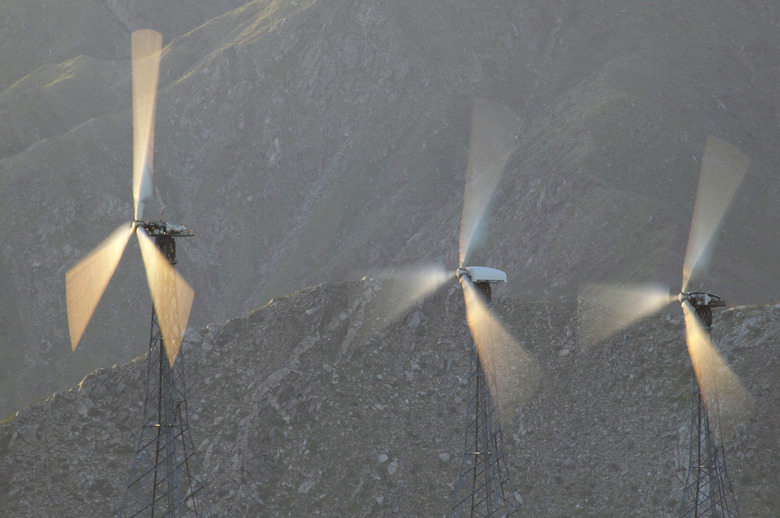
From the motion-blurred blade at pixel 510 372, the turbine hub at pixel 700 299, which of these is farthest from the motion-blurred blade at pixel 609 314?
the turbine hub at pixel 700 299

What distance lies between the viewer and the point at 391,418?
73.1 metres

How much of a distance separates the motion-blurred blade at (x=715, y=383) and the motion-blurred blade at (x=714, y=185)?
4673cm

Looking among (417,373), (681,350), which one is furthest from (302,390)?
(681,350)

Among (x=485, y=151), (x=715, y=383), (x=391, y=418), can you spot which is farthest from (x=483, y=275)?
(x=485, y=151)

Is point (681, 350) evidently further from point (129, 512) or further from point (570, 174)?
point (570, 174)

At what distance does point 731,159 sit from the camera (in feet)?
469

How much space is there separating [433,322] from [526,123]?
98.3m

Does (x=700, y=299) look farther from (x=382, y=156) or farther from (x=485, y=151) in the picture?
(x=382, y=156)

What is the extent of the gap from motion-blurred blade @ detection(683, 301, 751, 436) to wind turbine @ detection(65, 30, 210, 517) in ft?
97.7

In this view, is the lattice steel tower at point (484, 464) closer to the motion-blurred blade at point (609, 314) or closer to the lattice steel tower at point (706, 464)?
the motion-blurred blade at point (609, 314)

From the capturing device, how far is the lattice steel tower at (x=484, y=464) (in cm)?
5441

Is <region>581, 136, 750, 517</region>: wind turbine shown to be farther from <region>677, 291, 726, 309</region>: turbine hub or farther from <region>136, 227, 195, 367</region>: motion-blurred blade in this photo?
<region>136, 227, 195, 367</region>: motion-blurred blade

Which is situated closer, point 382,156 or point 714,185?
point 714,185

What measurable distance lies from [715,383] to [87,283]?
11201 centimetres
